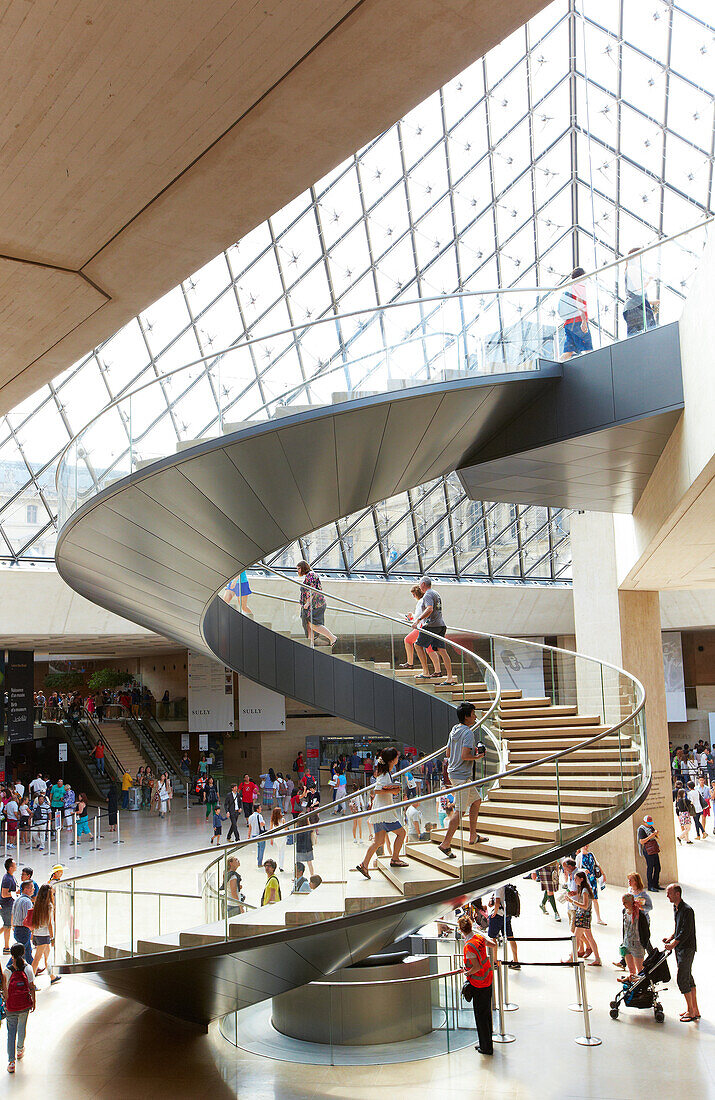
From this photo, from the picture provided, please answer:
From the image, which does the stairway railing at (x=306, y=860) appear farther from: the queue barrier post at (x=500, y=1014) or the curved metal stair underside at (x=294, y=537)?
the queue barrier post at (x=500, y=1014)

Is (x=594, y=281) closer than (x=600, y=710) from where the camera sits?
Yes

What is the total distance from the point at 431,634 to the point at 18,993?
8.70 m

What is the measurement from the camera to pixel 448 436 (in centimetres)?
1193

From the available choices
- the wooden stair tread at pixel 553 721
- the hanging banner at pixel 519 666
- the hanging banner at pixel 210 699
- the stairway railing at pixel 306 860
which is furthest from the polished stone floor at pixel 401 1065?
the hanging banner at pixel 210 699

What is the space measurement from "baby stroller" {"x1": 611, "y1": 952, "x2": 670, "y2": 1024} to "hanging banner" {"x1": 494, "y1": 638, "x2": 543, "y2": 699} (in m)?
5.71

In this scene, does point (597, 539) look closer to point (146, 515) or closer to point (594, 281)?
point (594, 281)

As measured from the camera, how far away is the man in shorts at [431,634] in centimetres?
1567

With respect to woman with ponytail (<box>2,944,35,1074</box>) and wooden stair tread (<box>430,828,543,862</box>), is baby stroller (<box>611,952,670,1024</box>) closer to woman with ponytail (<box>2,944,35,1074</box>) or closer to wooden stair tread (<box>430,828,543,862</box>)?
wooden stair tread (<box>430,828,543,862</box>)

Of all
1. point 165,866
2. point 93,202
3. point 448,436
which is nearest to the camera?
point 93,202

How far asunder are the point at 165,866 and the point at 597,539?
46.1 ft

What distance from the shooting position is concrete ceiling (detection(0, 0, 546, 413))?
79.7 inches

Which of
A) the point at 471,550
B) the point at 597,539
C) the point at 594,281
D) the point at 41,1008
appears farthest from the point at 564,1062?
the point at 471,550

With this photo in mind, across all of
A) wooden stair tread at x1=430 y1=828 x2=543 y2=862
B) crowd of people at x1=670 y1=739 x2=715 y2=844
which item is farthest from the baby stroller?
crowd of people at x1=670 y1=739 x2=715 y2=844

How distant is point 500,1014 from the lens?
1088 centimetres
